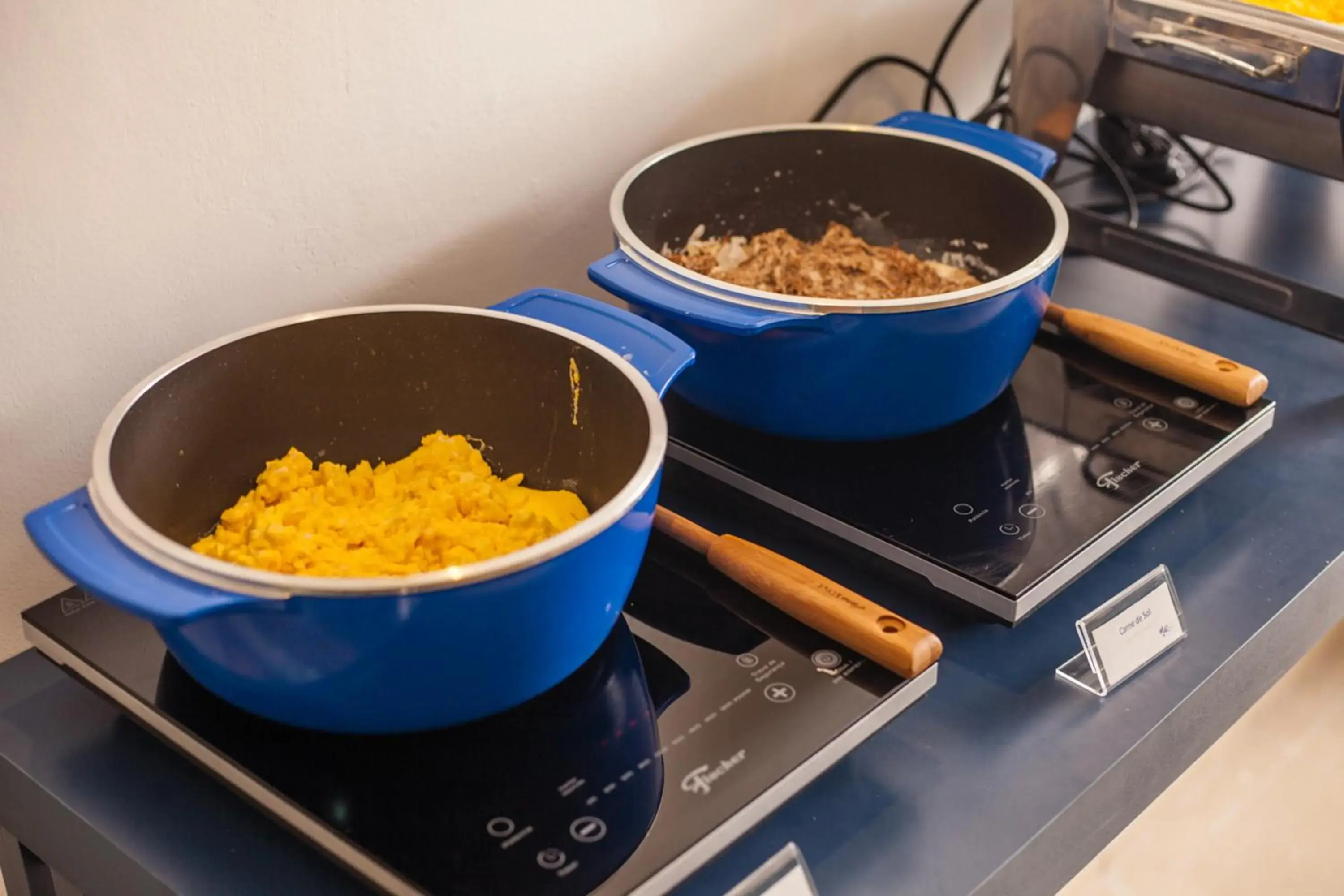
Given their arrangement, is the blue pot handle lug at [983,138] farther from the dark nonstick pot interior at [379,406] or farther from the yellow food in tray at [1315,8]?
the dark nonstick pot interior at [379,406]

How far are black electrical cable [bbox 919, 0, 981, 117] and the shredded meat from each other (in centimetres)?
30

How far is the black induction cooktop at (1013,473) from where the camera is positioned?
749 millimetres

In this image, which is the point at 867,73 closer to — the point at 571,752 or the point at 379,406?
the point at 379,406

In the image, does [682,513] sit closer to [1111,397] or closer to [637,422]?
[637,422]

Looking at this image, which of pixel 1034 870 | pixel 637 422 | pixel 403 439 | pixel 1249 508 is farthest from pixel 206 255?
pixel 1249 508

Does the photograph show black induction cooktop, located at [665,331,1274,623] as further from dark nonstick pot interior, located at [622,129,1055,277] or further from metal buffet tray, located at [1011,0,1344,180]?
metal buffet tray, located at [1011,0,1344,180]

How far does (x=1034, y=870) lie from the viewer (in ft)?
2.13

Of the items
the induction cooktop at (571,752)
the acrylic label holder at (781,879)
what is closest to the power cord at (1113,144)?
the induction cooktop at (571,752)

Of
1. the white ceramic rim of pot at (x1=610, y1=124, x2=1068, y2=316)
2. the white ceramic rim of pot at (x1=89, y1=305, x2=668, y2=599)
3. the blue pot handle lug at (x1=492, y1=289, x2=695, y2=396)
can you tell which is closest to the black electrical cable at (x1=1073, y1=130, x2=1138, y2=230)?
the white ceramic rim of pot at (x1=610, y1=124, x2=1068, y2=316)

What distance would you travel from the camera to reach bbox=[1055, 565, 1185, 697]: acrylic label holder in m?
0.72

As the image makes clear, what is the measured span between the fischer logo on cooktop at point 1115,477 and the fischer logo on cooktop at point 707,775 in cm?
32

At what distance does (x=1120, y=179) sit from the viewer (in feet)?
3.97

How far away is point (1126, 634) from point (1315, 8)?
1.74 ft

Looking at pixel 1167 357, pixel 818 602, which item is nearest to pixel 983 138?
pixel 1167 357
